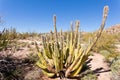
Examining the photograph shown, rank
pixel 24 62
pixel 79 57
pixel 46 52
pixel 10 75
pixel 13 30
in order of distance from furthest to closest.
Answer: pixel 13 30 → pixel 24 62 → pixel 46 52 → pixel 79 57 → pixel 10 75

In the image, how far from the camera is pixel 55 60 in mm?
5145

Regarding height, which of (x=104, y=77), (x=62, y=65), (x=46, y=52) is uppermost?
(x=46, y=52)

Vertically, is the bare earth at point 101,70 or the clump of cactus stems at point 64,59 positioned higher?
the clump of cactus stems at point 64,59

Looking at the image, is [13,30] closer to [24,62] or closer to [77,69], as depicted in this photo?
[24,62]

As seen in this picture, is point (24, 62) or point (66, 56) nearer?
point (66, 56)

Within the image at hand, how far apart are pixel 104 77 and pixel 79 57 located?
1059 millimetres

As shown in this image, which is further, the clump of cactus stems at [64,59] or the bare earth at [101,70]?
the bare earth at [101,70]

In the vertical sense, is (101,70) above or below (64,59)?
below

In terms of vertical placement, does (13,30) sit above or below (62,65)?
above

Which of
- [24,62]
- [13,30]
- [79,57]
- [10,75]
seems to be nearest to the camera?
[10,75]

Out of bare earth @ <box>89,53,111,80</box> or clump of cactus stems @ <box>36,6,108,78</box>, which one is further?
bare earth @ <box>89,53,111,80</box>

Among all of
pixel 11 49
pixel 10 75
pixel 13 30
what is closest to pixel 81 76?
pixel 10 75

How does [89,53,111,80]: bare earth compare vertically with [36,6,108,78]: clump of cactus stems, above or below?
below

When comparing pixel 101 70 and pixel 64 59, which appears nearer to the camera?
pixel 64 59
